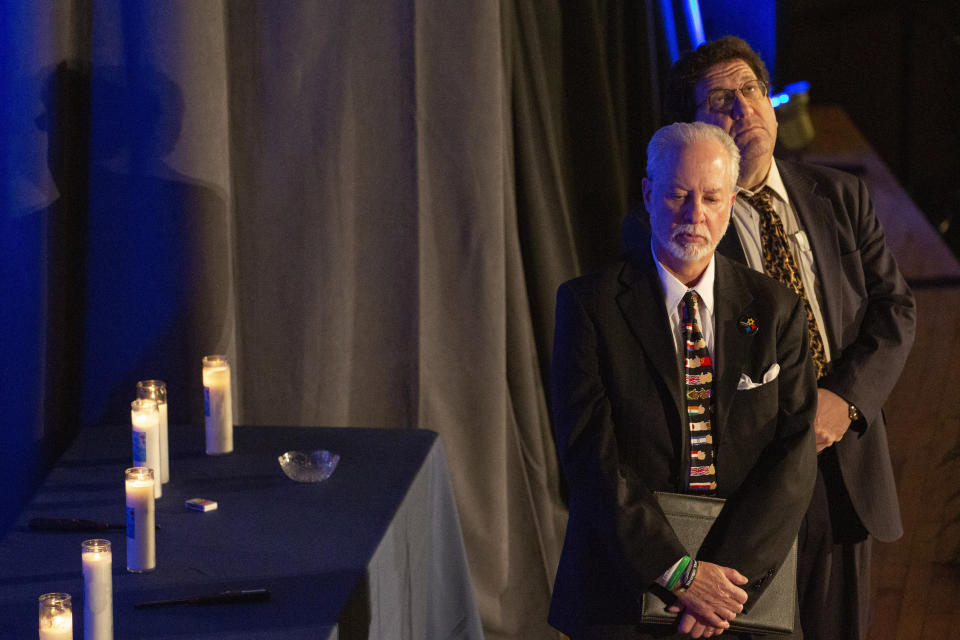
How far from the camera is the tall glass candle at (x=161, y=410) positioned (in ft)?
6.28

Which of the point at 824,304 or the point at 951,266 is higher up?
the point at 824,304

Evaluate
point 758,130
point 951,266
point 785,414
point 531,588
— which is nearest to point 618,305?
point 785,414

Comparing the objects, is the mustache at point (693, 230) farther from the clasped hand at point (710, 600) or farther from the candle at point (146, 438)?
the candle at point (146, 438)

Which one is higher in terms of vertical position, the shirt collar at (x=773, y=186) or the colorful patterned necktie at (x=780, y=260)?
the shirt collar at (x=773, y=186)

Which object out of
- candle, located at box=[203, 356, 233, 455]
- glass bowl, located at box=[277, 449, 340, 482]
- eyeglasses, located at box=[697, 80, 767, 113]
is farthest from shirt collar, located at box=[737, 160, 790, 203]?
candle, located at box=[203, 356, 233, 455]

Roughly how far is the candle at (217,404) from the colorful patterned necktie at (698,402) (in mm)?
899

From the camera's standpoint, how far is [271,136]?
8.76 feet

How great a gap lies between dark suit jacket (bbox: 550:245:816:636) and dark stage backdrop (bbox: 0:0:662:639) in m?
1.10

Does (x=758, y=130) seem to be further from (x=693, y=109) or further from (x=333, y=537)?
(x=333, y=537)

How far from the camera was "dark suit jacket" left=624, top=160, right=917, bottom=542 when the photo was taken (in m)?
2.01

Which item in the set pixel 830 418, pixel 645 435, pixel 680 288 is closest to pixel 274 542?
pixel 645 435

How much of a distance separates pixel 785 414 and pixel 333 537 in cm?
72

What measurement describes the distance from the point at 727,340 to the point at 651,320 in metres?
0.12

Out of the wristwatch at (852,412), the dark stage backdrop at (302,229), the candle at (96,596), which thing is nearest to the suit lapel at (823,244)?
the wristwatch at (852,412)
